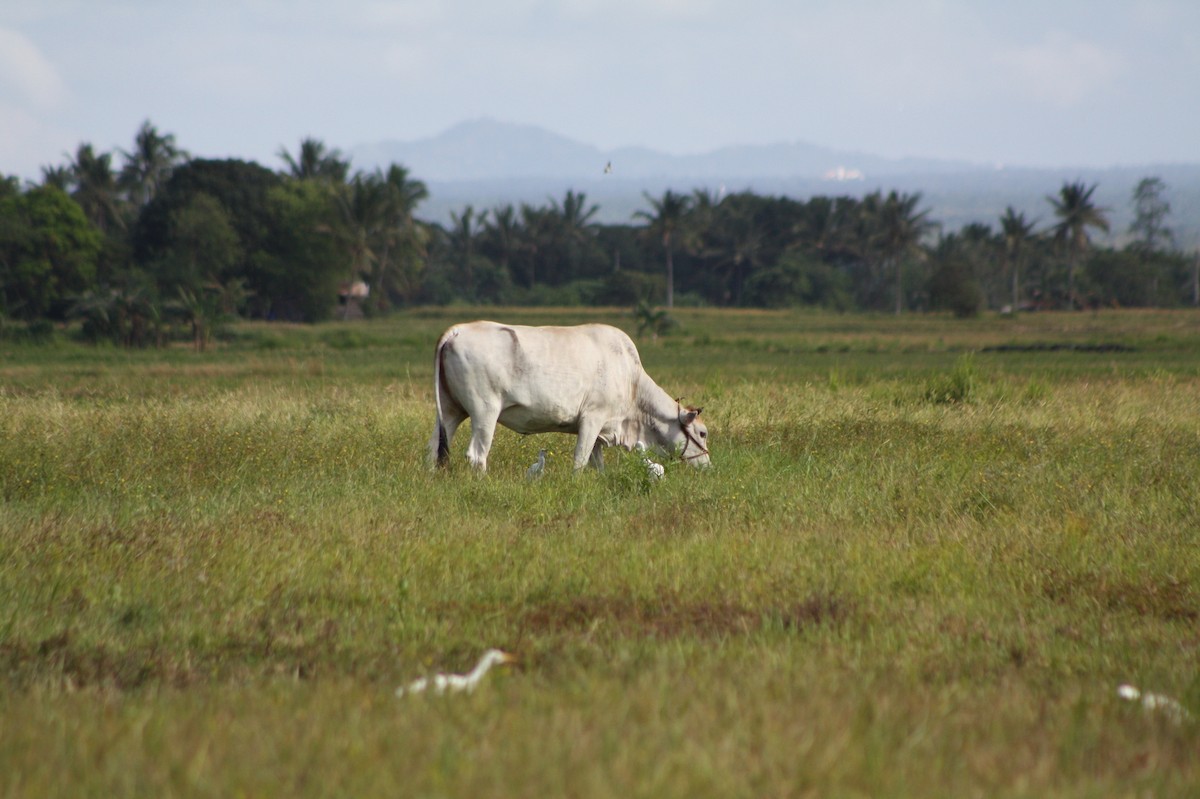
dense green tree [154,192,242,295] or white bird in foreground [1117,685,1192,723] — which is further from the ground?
dense green tree [154,192,242,295]

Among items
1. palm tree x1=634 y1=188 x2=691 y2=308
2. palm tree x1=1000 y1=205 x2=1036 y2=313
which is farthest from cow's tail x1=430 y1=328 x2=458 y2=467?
palm tree x1=1000 y1=205 x2=1036 y2=313

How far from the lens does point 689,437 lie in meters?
11.4

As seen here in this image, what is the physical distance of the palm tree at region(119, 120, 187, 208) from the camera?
260ft

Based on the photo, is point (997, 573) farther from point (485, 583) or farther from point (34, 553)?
point (34, 553)

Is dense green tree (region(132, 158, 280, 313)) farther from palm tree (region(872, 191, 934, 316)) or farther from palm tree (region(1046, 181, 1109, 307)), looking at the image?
palm tree (region(1046, 181, 1109, 307))

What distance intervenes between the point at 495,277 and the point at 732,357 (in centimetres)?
5259

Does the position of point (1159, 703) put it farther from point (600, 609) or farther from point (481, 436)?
point (481, 436)

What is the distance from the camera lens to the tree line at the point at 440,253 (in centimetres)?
5444

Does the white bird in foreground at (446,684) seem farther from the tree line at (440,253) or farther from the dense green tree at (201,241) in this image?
the dense green tree at (201,241)

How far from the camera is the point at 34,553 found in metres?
6.99

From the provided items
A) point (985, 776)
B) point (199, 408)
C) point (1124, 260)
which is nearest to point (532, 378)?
point (199, 408)

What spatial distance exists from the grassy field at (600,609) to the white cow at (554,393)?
528 mm

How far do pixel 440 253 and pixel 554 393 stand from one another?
81900mm

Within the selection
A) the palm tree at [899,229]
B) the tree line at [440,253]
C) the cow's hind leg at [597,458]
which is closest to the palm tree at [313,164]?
the tree line at [440,253]
